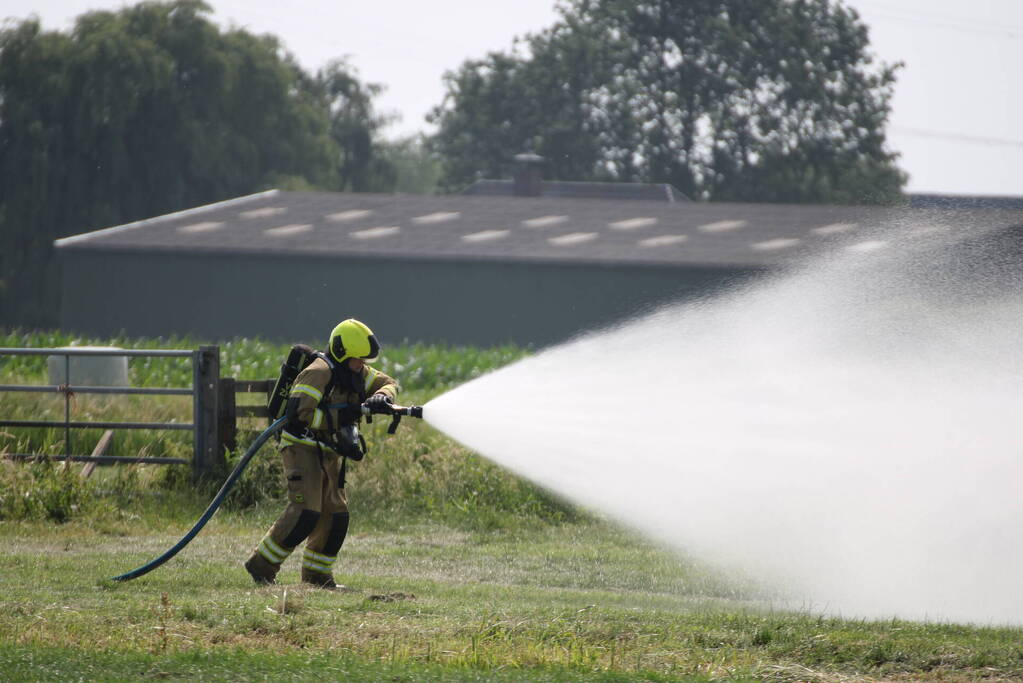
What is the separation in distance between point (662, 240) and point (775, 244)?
2.88m

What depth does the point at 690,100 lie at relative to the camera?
198 feet

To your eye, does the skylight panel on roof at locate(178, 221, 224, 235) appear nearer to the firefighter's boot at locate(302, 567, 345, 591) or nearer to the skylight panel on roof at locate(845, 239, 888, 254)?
the skylight panel on roof at locate(845, 239, 888, 254)

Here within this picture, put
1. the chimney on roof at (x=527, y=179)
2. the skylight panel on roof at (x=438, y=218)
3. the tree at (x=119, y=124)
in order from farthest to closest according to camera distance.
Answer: the tree at (x=119, y=124) < the chimney on roof at (x=527, y=179) < the skylight panel on roof at (x=438, y=218)

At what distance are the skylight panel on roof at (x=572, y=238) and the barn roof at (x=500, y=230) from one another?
25 millimetres

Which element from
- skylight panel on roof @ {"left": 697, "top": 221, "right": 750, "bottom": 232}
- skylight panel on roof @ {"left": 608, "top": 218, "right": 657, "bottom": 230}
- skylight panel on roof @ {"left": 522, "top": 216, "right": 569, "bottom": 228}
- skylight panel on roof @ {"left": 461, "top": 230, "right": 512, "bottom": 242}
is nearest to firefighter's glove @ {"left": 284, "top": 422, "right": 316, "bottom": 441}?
skylight panel on roof @ {"left": 461, "top": 230, "right": 512, "bottom": 242}

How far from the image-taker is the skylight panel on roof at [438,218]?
Answer: 3678cm

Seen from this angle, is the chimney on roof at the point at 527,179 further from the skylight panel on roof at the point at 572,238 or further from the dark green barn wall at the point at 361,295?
the dark green barn wall at the point at 361,295

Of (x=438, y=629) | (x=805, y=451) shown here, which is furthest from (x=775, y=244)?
(x=438, y=629)

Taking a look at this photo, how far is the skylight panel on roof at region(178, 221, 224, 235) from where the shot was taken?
36.2m

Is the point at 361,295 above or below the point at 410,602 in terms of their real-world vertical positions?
above

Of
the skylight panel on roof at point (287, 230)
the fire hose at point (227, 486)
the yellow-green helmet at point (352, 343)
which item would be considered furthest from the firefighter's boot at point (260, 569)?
the skylight panel on roof at point (287, 230)

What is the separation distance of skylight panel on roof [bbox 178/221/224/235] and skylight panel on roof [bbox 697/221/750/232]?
12789mm

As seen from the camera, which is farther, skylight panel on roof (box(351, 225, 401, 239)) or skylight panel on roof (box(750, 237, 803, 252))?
skylight panel on roof (box(351, 225, 401, 239))

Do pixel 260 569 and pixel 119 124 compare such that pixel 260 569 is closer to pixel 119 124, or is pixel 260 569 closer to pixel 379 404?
pixel 379 404
